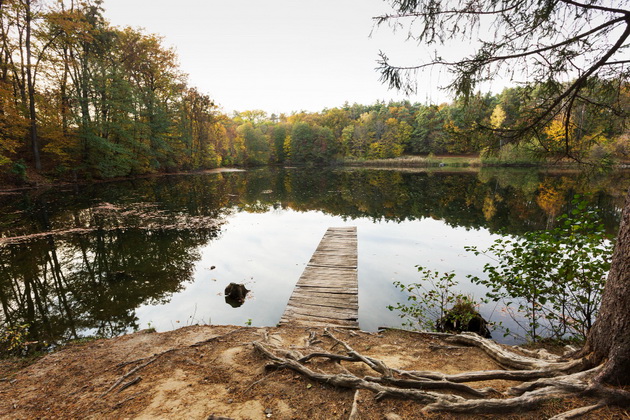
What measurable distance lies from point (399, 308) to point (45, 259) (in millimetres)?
10670

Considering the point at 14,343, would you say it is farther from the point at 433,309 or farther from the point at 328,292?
the point at 433,309

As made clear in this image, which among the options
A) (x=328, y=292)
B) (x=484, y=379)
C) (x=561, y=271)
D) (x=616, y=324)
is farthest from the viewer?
(x=328, y=292)

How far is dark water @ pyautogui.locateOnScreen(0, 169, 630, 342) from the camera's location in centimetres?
603

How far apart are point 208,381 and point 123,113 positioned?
32957 millimetres

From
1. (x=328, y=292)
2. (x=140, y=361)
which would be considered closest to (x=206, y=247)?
(x=328, y=292)

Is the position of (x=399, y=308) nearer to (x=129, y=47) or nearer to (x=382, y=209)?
(x=382, y=209)

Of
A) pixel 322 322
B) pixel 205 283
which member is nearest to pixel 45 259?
pixel 205 283

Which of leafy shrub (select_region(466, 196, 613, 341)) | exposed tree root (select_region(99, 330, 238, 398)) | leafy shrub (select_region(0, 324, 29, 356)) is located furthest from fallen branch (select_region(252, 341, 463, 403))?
leafy shrub (select_region(0, 324, 29, 356))

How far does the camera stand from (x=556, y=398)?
2.13 meters

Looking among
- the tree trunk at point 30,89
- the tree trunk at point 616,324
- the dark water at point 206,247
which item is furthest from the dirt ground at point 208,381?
the tree trunk at point 30,89

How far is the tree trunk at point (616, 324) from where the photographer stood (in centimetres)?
208

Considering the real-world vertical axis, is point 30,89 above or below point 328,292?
above

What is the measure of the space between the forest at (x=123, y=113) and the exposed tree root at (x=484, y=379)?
108 inches

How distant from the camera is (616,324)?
218 centimetres
